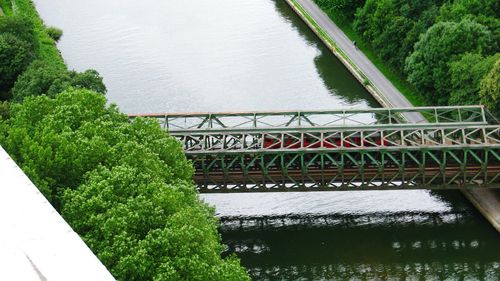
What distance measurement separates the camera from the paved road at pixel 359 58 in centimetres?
7719

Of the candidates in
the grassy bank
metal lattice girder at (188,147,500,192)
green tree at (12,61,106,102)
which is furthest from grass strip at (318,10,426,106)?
green tree at (12,61,106,102)

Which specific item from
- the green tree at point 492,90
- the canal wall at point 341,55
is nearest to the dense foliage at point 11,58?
the canal wall at point 341,55

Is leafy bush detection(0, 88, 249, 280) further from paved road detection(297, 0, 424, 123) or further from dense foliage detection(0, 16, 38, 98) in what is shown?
paved road detection(297, 0, 424, 123)

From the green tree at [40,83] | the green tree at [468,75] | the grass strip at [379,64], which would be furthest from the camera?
the grass strip at [379,64]

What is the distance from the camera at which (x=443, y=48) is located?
71.4 m

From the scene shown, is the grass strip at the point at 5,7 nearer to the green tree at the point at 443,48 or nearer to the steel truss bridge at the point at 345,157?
the steel truss bridge at the point at 345,157

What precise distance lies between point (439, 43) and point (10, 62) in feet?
101

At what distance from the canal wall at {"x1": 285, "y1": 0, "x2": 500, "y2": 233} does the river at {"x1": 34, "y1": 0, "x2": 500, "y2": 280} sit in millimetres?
605

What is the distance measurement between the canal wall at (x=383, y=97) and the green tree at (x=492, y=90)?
5627 millimetres

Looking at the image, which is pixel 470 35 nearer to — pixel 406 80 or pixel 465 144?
pixel 406 80

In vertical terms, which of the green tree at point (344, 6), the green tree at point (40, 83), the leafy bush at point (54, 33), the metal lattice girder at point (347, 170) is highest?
the green tree at point (344, 6)

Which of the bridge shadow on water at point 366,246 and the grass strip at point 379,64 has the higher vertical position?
the grass strip at point 379,64

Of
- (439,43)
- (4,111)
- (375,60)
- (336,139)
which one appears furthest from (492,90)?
(4,111)

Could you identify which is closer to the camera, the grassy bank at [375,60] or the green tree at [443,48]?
the green tree at [443,48]
